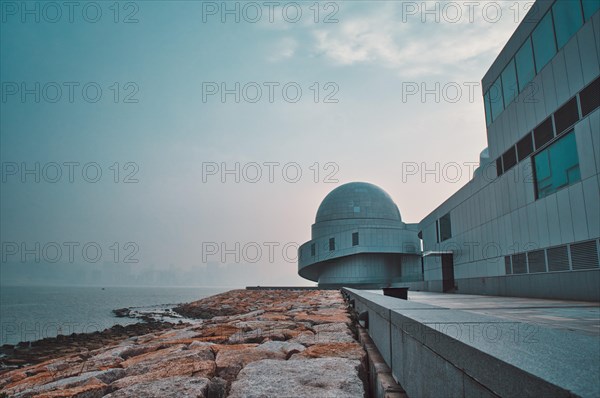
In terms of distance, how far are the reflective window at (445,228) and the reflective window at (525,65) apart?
1127 cm

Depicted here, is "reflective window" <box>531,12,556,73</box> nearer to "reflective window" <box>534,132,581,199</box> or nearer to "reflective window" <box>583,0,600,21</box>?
"reflective window" <box>583,0,600,21</box>

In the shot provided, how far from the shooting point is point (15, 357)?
44.5ft

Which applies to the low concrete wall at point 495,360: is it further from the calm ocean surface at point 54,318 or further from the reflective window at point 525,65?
the calm ocean surface at point 54,318

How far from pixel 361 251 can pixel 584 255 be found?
1322 inches

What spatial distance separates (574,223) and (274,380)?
12.2 metres

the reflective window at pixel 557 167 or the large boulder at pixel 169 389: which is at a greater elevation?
the reflective window at pixel 557 167

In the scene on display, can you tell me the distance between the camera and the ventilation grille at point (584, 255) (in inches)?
456

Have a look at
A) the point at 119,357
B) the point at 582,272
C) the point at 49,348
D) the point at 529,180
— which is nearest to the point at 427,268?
the point at 529,180

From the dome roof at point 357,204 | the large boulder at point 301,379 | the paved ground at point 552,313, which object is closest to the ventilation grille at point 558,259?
the paved ground at point 552,313

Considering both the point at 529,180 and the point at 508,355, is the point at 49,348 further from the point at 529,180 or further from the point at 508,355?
Answer: the point at 529,180

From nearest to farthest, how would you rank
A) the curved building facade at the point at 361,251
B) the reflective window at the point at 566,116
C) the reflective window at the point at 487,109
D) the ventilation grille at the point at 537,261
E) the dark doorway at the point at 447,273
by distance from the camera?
the reflective window at the point at 566,116, the ventilation grille at the point at 537,261, the reflective window at the point at 487,109, the dark doorway at the point at 447,273, the curved building facade at the point at 361,251

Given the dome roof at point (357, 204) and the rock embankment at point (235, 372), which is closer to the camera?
the rock embankment at point (235, 372)

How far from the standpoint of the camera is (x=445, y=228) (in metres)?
26.5

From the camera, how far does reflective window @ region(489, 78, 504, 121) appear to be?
17672 mm
